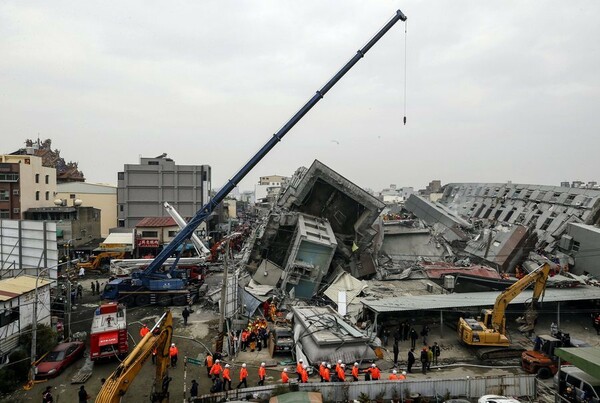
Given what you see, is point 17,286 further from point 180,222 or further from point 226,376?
point 180,222

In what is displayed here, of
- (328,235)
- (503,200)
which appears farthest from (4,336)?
(503,200)

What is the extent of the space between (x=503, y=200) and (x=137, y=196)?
182 ft

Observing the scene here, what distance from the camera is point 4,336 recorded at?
63.5 feet

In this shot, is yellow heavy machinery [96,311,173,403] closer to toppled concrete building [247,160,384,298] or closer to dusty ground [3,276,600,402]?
dusty ground [3,276,600,402]

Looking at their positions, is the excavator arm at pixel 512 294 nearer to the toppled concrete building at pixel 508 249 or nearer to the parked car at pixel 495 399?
the parked car at pixel 495 399

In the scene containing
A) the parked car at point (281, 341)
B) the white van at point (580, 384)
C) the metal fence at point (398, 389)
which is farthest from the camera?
the parked car at point (281, 341)

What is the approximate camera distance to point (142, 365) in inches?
583

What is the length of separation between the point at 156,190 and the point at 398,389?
179 feet

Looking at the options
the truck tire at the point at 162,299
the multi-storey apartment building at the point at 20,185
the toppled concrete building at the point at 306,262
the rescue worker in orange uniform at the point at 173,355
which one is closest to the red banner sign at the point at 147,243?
the multi-storey apartment building at the point at 20,185

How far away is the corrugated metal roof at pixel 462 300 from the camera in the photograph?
23.0 metres

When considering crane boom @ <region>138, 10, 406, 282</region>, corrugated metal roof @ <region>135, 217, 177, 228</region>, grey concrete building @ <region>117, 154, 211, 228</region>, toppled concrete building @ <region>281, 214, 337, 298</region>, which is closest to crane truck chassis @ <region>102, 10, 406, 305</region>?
crane boom @ <region>138, 10, 406, 282</region>

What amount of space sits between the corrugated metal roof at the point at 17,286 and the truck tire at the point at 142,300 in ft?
25.6

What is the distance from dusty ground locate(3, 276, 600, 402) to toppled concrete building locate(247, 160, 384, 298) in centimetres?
794

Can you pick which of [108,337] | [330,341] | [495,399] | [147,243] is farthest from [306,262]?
[147,243]
